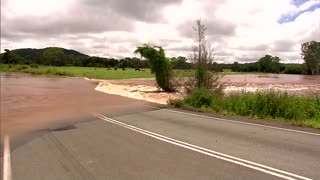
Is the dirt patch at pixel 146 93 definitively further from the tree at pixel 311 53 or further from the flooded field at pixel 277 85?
the tree at pixel 311 53

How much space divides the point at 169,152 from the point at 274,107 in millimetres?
8779

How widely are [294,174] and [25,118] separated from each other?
1457 centimetres

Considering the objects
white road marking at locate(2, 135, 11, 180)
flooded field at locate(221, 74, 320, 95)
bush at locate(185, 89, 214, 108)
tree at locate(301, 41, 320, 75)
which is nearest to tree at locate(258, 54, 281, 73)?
tree at locate(301, 41, 320, 75)

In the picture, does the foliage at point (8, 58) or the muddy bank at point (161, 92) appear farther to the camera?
the foliage at point (8, 58)

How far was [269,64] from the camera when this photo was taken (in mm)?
157500

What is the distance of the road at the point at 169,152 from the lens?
7.80 metres

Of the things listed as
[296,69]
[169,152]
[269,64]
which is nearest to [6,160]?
[169,152]

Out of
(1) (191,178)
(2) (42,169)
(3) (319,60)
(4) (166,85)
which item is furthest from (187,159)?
(3) (319,60)

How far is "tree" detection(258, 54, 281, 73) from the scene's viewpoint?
513ft

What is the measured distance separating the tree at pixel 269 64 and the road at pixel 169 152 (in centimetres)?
14656

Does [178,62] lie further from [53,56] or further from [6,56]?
[53,56]

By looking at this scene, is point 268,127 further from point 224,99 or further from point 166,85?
point 166,85

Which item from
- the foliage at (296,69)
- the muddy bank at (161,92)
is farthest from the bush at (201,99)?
the foliage at (296,69)

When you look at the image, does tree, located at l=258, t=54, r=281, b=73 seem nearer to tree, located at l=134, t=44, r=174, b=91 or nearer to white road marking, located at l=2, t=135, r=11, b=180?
tree, located at l=134, t=44, r=174, b=91
